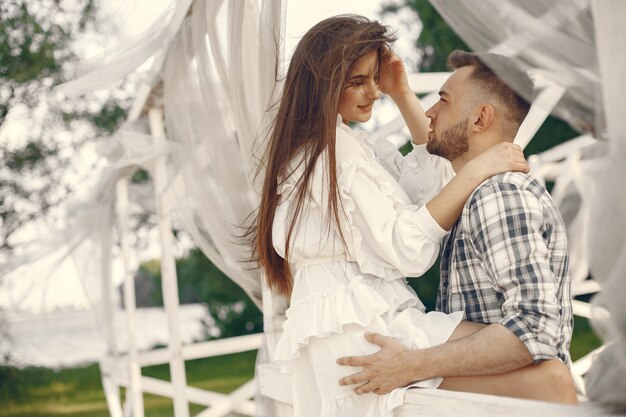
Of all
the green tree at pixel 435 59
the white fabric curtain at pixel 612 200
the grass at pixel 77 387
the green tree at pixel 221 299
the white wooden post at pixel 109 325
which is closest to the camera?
the white fabric curtain at pixel 612 200

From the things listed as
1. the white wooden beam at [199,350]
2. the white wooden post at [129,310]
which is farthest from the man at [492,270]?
the white wooden post at [129,310]

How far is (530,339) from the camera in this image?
2.19 meters

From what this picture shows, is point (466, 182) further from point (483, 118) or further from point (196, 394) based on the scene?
point (196, 394)

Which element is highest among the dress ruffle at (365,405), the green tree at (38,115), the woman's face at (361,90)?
the green tree at (38,115)

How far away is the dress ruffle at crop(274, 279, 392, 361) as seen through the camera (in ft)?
8.20

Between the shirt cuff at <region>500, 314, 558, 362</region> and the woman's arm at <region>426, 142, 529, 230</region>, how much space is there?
1.17 feet

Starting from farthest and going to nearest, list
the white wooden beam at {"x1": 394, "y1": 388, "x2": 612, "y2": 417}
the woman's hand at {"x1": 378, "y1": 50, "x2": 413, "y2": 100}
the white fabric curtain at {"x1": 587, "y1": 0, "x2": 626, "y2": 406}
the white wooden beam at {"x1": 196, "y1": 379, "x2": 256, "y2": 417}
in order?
1. the white wooden beam at {"x1": 196, "y1": 379, "x2": 256, "y2": 417}
2. the woman's hand at {"x1": 378, "y1": 50, "x2": 413, "y2": 100}
3. the white wooden beam at {"x1": 394, "y1": 388, "x2": 612, "y2": 417}
4. the white fabric curtain at {"x1": 587, "y1": 0, "x2": 626, "y2": 406}

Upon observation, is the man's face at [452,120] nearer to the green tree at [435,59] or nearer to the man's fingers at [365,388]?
the man's fingers at [365,388]

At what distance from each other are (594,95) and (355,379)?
44.3 inches

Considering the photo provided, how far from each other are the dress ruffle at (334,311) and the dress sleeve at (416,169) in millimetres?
549

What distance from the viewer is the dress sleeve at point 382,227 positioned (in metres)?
2.41

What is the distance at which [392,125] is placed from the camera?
4.61m

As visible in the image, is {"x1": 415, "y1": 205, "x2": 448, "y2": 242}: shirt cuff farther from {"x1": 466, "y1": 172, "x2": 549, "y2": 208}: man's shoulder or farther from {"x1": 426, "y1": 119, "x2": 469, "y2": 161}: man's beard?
{"x1": 426, "y1": 119, "x2": 469, "y2": 161}: man's beard

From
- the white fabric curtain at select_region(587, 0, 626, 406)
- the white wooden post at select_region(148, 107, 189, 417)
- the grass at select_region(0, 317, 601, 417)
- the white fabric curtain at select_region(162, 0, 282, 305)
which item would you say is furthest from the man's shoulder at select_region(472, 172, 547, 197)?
the grass at select_region(0, 317, 601, 417)
